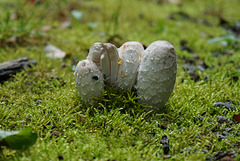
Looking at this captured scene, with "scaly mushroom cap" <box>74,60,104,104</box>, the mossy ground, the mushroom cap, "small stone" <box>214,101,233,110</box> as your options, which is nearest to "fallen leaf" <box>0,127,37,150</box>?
the mossy ground

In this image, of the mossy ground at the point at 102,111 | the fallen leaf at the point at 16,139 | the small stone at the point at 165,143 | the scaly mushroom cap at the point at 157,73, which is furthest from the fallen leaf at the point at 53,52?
the small stone at the point at 165,143

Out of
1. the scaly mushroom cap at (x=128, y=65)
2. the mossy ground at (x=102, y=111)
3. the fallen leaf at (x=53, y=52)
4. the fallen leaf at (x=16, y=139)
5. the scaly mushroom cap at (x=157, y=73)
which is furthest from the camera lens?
the fallen leaf at (x=53, y=52)

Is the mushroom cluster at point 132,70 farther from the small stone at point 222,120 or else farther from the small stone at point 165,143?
the small stone at point 222,120

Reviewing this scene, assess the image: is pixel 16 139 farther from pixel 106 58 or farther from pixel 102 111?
pixel 106 58

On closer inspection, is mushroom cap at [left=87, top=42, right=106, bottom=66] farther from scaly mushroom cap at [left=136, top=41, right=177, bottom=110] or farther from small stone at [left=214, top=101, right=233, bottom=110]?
small stone at [left=214, top=101, right=233, bottom=110]

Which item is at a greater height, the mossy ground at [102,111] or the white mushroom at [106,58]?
the white mushroom at [106,58]

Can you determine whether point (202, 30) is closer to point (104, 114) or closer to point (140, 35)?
point (140, 35)

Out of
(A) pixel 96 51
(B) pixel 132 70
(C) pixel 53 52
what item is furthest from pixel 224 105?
(C) pixel 53 52

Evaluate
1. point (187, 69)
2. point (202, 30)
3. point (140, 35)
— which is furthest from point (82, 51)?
point (202, 30)
